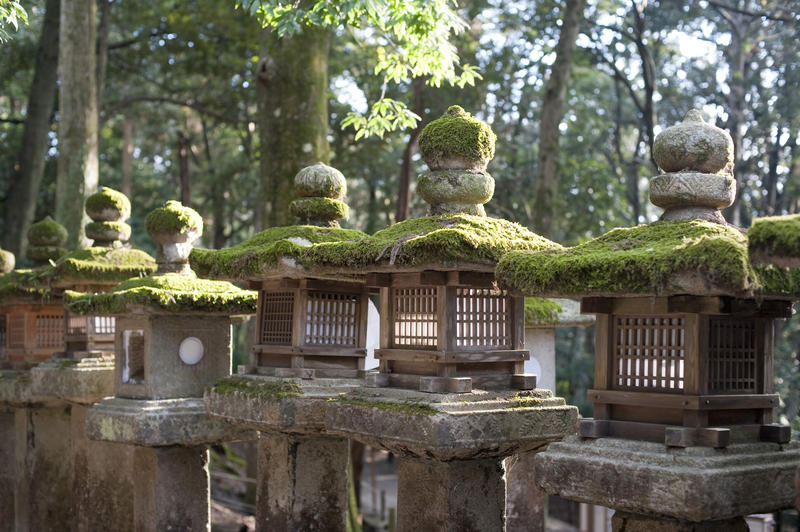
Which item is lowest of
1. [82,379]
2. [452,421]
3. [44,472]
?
[44,472]

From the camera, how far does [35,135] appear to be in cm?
1742

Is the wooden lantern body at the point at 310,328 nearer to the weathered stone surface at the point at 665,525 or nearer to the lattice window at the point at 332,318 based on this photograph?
the lattice window at the point at 332,318

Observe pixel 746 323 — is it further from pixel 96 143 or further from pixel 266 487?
pixel 96 143

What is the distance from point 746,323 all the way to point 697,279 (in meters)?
0.96

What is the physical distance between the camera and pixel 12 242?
1725cm

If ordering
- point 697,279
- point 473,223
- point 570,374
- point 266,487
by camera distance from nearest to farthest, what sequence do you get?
point 697,279 → point 473,223 → point 266,487 → point 570,374

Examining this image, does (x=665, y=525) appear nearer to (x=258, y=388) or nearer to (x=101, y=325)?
(x=258, y=388)

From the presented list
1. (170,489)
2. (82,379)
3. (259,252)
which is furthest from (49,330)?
(259,252)

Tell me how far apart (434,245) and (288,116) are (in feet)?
18.5

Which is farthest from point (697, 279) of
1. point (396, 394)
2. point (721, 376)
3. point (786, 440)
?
point (396, 394)

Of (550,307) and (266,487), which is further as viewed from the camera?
(550,307)

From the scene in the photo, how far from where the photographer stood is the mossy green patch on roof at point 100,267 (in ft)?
32.0

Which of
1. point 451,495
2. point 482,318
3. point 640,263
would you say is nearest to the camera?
point 640,263

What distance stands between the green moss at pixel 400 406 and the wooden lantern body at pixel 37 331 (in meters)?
6.25
